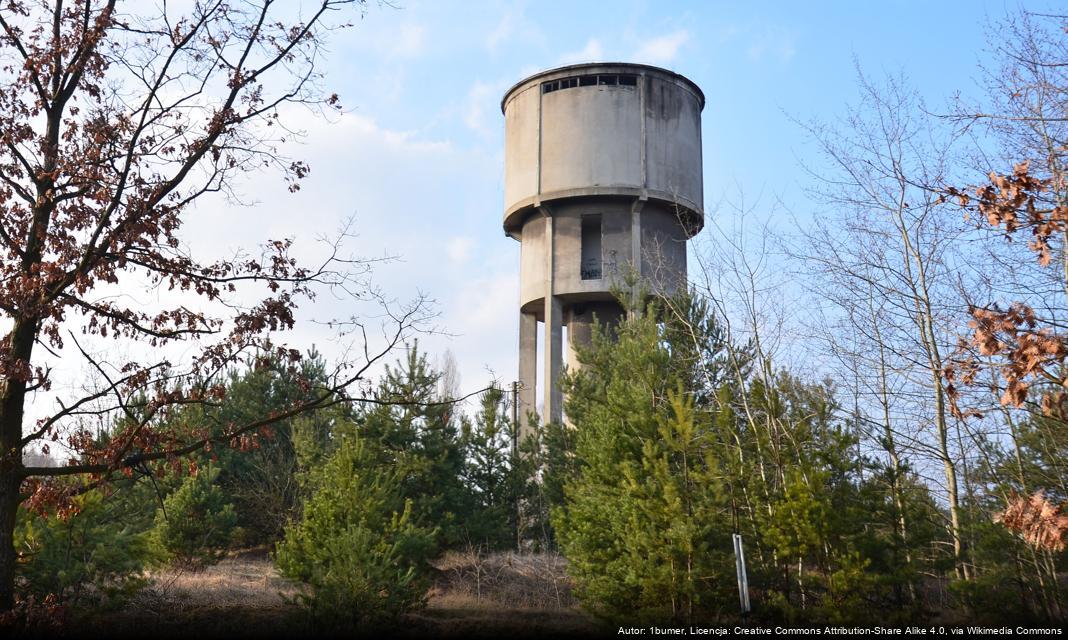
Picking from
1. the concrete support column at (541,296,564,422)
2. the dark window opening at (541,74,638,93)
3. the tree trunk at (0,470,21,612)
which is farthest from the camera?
the dark window opening at (541,74,638,93)

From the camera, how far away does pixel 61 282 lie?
7492mm

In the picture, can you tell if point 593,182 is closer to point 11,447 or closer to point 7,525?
point 11,447

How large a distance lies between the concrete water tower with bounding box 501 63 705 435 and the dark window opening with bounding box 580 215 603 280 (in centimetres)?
3

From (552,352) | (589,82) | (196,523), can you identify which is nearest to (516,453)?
(552,352)

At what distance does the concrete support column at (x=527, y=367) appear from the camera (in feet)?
81.8

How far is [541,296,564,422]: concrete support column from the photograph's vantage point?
23.4 meters

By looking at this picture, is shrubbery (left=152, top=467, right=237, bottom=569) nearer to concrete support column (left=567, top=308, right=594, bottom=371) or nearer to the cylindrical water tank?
concrete support column (left=567, top=308, right=594, bottom=371)

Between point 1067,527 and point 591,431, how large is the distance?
1220 centimetres

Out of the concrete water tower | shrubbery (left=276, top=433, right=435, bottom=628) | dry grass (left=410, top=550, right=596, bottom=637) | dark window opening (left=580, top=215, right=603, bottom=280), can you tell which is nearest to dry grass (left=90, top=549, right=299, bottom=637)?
shrubbery (left=276, top=433, right=435, bottom=628)

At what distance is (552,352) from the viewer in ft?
76.9

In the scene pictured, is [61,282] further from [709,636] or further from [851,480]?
[851,480]

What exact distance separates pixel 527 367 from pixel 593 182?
5318mm

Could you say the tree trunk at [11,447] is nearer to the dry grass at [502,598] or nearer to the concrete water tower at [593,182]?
the dry grass at [502,598]

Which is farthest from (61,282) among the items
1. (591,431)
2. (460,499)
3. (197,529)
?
(197,529)
